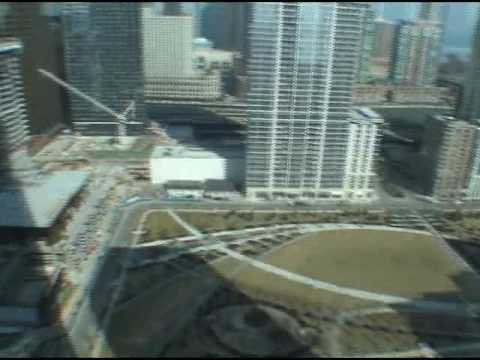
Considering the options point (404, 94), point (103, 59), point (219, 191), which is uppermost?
point (103, 59)

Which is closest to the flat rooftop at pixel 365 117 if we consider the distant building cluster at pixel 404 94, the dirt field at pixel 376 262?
the dirt field at pixel 376 262

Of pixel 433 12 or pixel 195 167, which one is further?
pixel 433 12

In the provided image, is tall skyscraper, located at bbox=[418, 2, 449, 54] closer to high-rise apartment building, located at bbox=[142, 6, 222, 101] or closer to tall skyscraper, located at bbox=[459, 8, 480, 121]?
high-rise apartment building, located at bbox=[142, 6, 222, 101]

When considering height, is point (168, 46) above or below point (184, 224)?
above

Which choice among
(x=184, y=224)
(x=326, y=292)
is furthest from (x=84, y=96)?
(x=326, y=292)

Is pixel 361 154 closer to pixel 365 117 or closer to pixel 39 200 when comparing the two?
pixel 365 117

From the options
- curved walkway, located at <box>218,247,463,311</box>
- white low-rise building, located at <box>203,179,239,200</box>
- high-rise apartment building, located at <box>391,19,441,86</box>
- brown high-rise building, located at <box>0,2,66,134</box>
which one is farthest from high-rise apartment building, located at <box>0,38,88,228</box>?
high-rise apartment building, located at <box>391,19,441,86</box>

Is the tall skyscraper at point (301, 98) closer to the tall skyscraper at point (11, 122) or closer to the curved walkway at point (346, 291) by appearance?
the curved walkway at point (346, 291)
